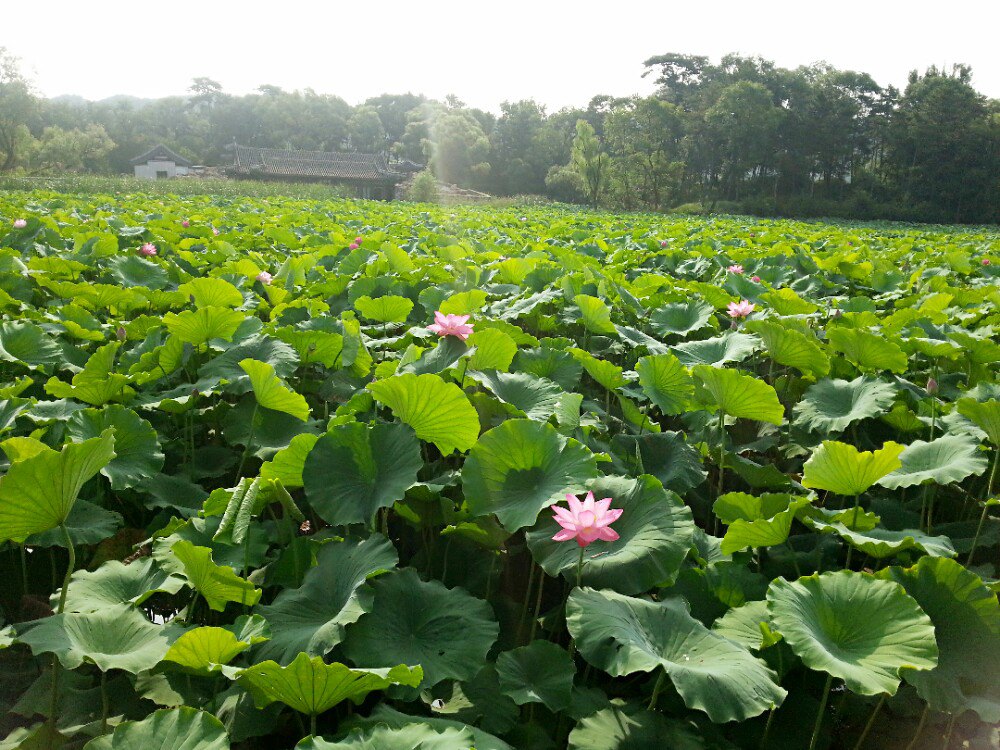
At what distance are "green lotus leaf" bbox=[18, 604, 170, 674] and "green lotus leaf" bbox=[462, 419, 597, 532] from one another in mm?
491

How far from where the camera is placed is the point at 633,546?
1048 mm

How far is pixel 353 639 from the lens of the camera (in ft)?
3.12

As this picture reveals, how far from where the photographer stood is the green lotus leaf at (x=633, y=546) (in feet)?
3.32

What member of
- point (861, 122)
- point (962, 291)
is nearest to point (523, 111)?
point (861, 122)

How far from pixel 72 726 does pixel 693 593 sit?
3.01ft

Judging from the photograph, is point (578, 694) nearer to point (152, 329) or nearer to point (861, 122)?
point (152, 329)

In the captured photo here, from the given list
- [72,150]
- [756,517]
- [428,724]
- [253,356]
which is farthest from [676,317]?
[72,150]

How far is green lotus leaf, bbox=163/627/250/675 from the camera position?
2.68 feet

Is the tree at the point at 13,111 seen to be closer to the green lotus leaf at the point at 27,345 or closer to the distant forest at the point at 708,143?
the distant forest at the point at 708,143

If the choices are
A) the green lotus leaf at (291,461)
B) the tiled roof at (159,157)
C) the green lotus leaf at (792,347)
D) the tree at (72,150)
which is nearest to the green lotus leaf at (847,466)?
the green lotus leaf at (792,347)

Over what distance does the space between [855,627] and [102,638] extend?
3.37 ft

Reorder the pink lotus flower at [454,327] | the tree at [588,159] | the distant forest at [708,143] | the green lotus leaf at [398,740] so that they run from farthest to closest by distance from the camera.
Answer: the distant forest at [708,143], the tree at [588,159], the pink lotus flower at [454,327], the green lotus leaf at [398,740]

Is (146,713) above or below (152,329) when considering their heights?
below

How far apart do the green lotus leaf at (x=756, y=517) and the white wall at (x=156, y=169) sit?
178 feet
